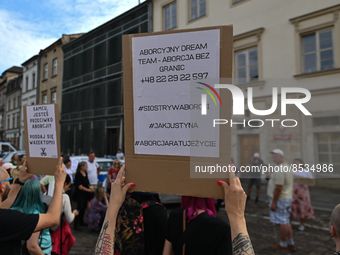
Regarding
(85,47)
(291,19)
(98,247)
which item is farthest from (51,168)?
(85,47)

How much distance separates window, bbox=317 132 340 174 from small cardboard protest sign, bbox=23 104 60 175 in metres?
11.1

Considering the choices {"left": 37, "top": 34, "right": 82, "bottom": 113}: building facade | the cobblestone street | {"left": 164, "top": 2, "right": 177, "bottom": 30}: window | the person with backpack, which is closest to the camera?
the cobblestone street

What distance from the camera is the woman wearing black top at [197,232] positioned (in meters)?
1.85

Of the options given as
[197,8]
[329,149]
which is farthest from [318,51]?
[197,8]

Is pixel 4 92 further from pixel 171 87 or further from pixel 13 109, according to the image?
pixel 171 87

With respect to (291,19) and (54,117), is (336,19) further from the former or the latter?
(54,117)

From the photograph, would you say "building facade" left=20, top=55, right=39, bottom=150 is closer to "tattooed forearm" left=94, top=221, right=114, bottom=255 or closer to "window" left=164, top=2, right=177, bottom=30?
"window" left=164, top=2, right=177, bottom=30

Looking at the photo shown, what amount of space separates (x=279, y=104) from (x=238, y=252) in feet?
40.0

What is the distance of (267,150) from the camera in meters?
12.6

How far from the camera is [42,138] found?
110 inches

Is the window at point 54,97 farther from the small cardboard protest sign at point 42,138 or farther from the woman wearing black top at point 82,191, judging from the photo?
the small cardboard protest sign at point 42,138

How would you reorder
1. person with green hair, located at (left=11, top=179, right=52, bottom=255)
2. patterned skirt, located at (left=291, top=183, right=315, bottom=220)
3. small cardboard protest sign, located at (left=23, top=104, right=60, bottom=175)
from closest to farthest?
small cardboard protest sign, located at (left=23, top=104, right=60, bottom=175), person with green hair, located at (left=11, top=179, right=52, bottom=255), patterned skirt, located at (left=291, top=183, right=315, bottom=220)

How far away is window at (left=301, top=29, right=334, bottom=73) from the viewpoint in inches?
439

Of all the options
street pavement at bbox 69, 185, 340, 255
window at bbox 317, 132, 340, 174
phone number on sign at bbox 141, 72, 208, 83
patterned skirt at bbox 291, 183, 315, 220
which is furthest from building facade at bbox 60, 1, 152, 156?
phone number on sign at bbox 141, 72, 208, 83
